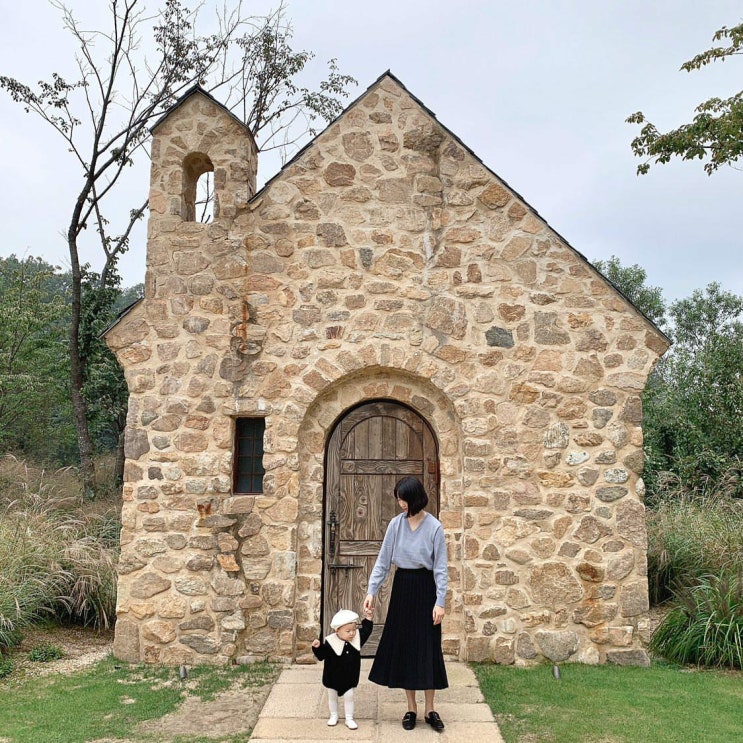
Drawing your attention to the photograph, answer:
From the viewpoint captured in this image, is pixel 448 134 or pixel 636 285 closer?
pixel 448 134

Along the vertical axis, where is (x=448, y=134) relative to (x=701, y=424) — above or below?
above

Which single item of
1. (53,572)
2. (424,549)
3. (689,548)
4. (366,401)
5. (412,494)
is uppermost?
(366,401)

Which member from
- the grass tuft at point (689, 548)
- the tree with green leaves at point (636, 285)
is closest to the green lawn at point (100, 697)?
the grass tuft at point (689, 548)

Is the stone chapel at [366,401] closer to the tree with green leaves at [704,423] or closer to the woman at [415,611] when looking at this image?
the woman at [415,611]

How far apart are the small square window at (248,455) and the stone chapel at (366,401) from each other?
2cm

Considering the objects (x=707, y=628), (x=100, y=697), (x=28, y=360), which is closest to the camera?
(x=100, y=697)

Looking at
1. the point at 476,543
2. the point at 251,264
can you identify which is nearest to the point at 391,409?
the point at 476,543

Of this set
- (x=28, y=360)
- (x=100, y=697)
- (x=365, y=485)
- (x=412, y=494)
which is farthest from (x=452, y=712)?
(x=28, y=360)

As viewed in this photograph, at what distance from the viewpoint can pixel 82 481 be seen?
499 inches

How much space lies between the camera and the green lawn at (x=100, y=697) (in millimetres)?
4812

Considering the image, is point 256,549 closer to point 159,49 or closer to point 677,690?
point 677,690

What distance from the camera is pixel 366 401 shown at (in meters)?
6.83

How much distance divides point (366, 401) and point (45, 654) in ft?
12.7

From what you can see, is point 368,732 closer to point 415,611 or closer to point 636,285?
point 415,611
